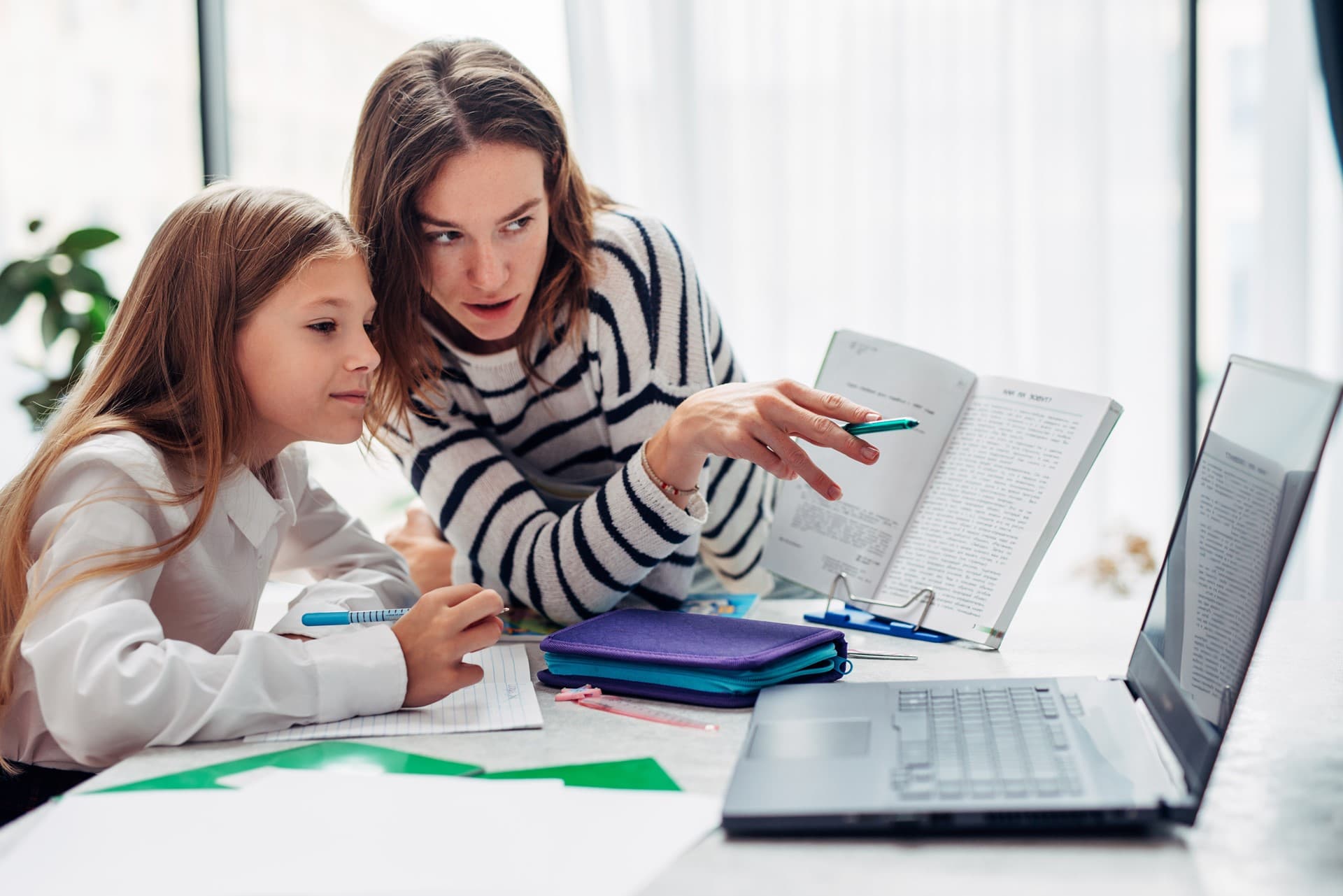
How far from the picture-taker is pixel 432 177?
114 cm

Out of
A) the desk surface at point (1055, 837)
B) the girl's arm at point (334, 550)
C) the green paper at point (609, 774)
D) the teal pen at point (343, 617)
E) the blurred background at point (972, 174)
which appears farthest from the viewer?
the blurred background at point (972, 174)

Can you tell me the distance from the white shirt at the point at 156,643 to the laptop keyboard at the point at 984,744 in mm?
407

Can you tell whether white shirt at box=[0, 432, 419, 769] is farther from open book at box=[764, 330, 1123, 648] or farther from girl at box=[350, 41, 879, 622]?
open book at box=[764, 330, 1123, 648]

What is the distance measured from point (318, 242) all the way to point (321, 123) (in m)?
2.19

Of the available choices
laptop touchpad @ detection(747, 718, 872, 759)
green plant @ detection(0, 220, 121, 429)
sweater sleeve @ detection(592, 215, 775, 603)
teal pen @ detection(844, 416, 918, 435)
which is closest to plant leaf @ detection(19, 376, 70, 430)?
green plant @ detection(0, 220, 121, 429)

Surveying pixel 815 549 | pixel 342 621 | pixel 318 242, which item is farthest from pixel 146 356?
pixel 815 549

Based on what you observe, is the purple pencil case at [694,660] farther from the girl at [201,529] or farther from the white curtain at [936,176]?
the white curtain at [936,176]

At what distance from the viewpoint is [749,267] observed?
270 cm

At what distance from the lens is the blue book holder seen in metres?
1.09

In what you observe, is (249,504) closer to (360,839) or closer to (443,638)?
(443,638)

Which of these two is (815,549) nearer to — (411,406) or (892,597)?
(892,597)

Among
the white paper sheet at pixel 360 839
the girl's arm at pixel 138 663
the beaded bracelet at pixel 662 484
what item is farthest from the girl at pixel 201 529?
the beaded bracelet at pixel 662 484

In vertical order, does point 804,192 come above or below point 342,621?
above

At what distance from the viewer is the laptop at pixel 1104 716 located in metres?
0.61
